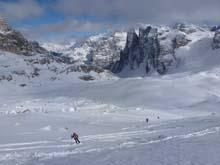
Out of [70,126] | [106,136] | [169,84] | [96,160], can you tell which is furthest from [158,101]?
[96,160]

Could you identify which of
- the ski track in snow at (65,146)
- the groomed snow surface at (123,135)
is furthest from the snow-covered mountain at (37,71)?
the ski track in snow at (65,146)

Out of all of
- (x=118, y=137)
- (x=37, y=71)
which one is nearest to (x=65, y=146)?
(x=118, y=137)

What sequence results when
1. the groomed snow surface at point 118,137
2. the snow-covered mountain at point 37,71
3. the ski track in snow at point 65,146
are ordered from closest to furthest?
the groomed snow surface at point 118,137 < the ski track in snow at point 65,146 < the snow-covered mountain at point 37,71

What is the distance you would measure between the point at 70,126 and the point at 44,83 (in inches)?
4048

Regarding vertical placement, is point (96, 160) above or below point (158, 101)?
above

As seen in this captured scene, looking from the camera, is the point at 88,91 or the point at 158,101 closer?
the point at 158,101

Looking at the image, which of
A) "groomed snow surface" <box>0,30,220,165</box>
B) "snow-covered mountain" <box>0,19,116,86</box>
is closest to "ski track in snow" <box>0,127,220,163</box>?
"groomed snow surface" <box>0,30,220,165</box>

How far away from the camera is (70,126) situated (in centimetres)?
4709

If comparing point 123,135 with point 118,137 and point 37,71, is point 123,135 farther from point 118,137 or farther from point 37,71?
point 37,71

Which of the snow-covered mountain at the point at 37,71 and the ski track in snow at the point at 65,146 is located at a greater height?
the ski track in snow at the point at 65,146

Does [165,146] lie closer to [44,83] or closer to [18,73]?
[44,83]

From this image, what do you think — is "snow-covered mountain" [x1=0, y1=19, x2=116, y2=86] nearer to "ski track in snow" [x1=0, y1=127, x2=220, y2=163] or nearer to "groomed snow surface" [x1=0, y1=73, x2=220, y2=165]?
"groomed snow surface" [x1=0, y1=73, x2=220, y2=165]

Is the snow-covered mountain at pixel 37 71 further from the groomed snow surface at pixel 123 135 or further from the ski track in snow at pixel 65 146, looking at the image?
the ski track in snow at pixel 65 146

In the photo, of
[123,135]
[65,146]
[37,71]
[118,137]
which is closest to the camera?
[65,146]
